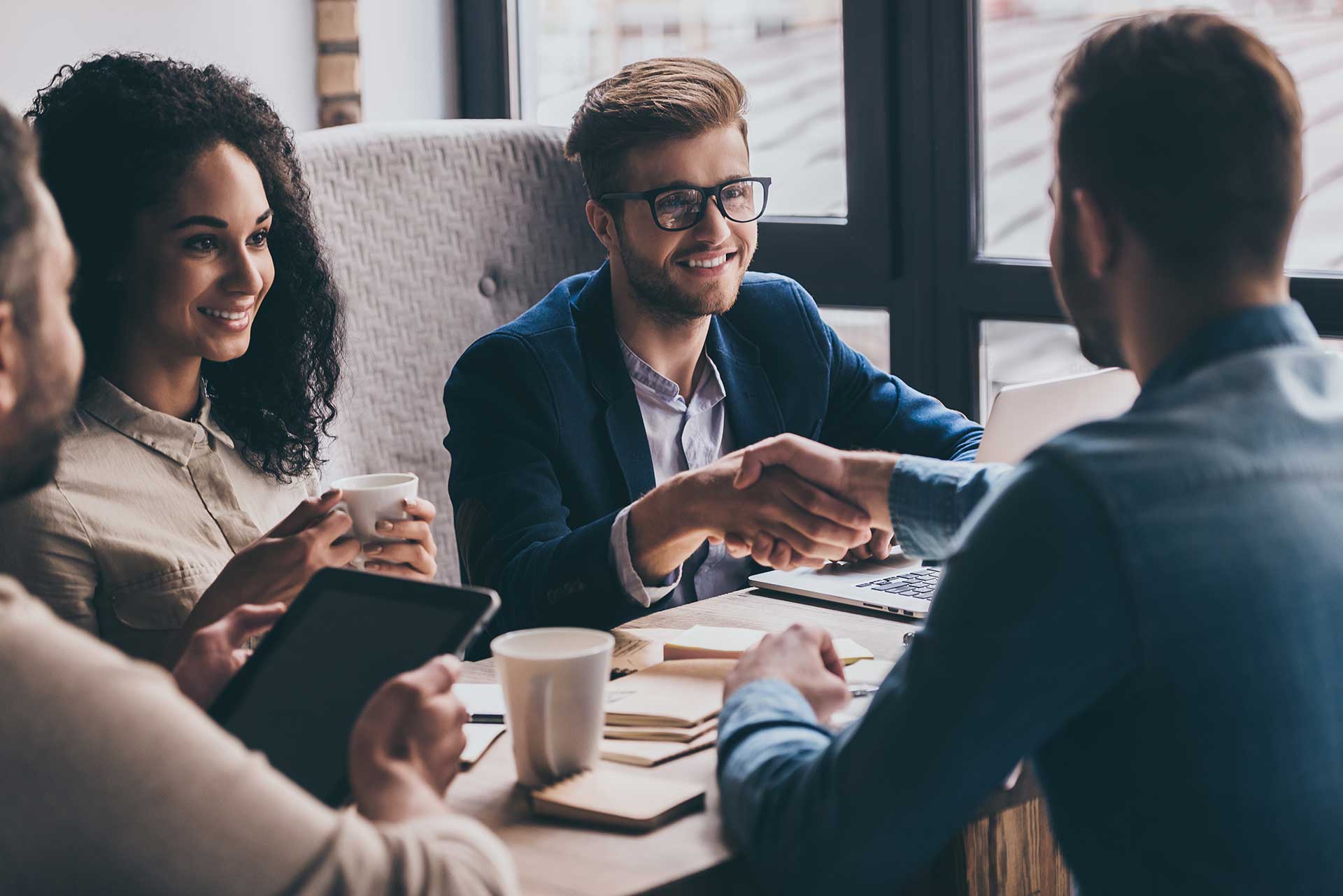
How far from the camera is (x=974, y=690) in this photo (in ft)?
2.99

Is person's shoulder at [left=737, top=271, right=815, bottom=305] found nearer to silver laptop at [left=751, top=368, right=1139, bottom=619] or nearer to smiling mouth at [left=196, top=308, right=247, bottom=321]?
silver laptop at [left=751, top=368, right=1139, bottom=619]

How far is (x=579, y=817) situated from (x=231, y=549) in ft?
2.77

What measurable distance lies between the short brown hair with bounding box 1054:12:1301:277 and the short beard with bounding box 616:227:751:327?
1.16 m

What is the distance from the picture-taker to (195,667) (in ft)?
4.06

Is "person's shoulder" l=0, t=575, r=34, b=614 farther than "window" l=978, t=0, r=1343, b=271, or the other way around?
"window" l=978, t=0, r=1343, b=271

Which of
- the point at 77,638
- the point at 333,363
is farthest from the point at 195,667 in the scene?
the point at 333,363

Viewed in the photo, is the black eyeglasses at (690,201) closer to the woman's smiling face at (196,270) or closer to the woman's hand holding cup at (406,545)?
the woman's smiling face at (196,270)

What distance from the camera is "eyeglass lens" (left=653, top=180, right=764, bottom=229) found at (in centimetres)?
214

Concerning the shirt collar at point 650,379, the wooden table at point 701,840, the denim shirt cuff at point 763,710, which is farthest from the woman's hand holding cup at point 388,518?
the shirt collar at point 650,379

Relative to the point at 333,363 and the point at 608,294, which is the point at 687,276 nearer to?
the point at 608,294

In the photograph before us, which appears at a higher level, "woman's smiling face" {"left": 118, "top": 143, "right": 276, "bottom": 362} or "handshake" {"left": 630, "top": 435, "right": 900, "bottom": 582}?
"woman's smiling face" {"left": 118, "top": 143, "right": 276, "bottom": 362}

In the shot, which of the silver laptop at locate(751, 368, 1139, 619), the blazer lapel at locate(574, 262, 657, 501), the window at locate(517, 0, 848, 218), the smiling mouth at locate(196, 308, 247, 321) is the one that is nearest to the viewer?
the silver laptop at locate(751, 368, 1139, 619)

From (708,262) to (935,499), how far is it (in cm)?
76

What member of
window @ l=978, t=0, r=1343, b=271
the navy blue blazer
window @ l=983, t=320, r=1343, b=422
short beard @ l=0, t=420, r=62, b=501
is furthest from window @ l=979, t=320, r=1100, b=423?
short beard @ l=0, t=420, r=62, b=501
